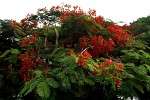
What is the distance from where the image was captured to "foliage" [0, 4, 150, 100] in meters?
6.15

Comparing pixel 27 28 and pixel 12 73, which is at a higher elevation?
pixel 27 28

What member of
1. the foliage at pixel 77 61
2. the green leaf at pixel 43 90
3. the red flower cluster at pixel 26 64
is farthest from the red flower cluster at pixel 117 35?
the green leaf at pixel 43 90

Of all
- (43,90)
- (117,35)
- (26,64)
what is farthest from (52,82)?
(117,35)

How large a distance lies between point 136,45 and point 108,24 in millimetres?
981

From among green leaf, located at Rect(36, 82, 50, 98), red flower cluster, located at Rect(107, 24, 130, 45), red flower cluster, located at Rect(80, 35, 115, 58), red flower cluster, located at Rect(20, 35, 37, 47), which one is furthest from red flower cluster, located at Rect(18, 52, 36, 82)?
red flower cluster, located at Rect(107, 24, 130, 45)

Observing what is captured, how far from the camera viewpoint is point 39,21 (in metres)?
9.92

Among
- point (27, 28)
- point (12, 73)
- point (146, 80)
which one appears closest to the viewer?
point (146, 80)

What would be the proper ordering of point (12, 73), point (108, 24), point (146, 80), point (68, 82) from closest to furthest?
point (68, 82), point (146, 80), point (12, 73), point (108, 24)

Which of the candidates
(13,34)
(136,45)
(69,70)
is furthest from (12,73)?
(136,45)

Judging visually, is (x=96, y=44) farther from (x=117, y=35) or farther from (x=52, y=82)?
(x=52, y=82)

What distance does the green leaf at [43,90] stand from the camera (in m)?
5.77

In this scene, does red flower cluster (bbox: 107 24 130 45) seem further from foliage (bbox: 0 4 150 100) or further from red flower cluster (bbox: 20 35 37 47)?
red flower cluster (bbox: 20 35 37 47)

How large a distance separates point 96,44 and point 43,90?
214 centimetres

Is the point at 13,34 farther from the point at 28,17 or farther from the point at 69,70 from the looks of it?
the point at 69,70
